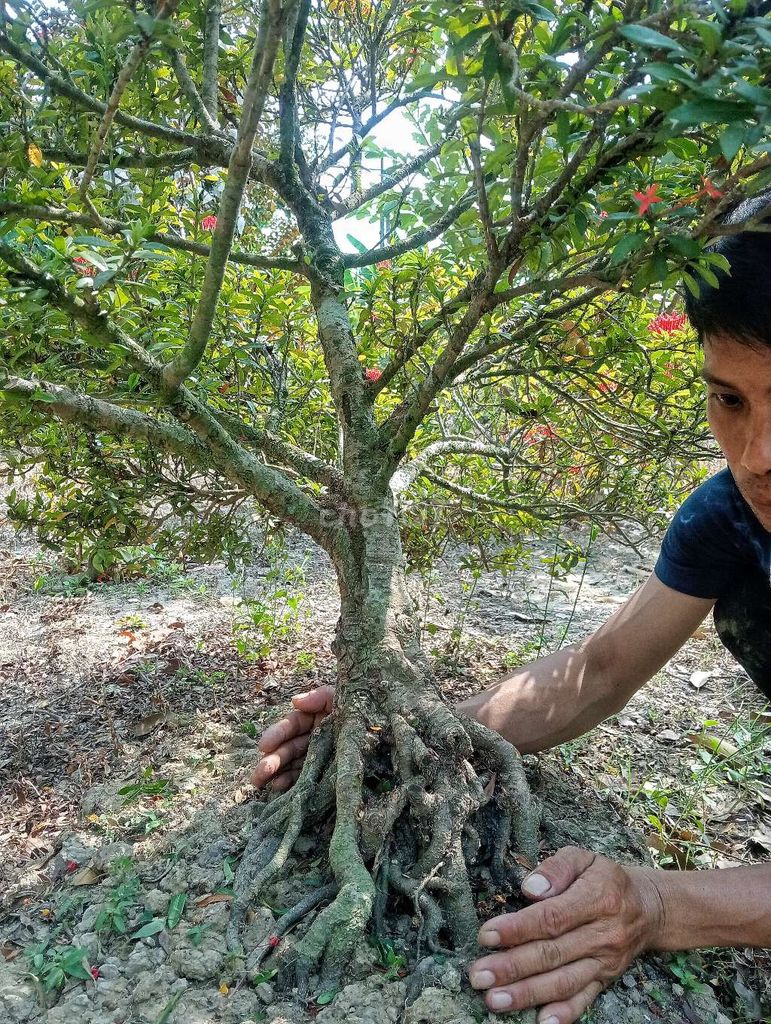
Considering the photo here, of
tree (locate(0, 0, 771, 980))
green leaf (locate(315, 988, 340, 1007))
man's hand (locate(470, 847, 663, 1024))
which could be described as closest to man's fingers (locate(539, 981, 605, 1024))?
man's hand (locate(470, 847, 663, 1024))

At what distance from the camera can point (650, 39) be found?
2.45ft

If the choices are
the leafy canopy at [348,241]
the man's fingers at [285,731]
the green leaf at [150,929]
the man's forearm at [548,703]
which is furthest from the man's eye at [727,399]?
the green leaf at [150,929]

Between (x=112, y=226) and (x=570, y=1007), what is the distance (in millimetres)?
1808

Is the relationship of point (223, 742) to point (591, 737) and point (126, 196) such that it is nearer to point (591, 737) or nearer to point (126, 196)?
point (591, 737)

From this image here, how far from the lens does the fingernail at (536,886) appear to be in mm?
1418

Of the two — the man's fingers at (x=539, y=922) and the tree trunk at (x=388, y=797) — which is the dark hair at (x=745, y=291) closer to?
the tree trunk at (x=388, y=797)

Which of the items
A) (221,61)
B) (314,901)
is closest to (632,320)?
(221,61)

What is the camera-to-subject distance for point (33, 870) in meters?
1.87

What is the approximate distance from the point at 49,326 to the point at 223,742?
160cm

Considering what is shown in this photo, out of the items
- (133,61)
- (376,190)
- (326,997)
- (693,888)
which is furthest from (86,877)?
(376,190)

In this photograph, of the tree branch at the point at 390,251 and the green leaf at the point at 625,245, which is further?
the tree branch at the point at 390,251

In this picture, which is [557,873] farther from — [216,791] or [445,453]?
[445,453]

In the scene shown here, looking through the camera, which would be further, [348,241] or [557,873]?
[348,241]

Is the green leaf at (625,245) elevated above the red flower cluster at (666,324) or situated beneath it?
situated beneath
